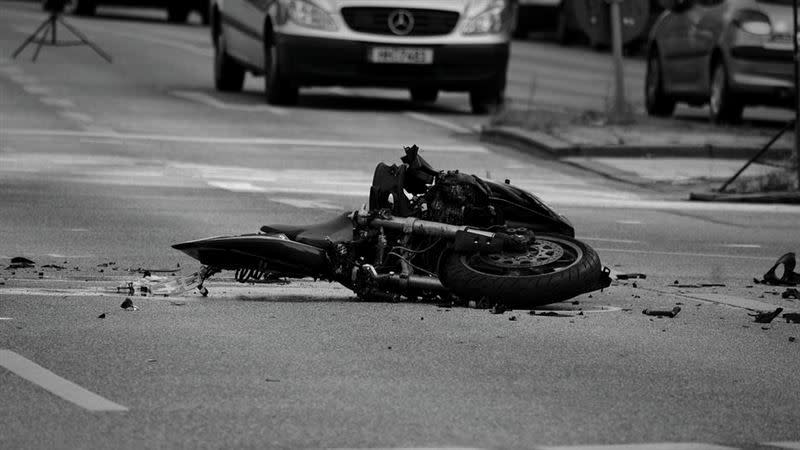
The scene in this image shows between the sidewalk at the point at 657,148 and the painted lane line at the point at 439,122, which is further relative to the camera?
the painted lane line at the point at 439,122

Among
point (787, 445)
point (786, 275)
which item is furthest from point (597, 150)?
point (787, 445)

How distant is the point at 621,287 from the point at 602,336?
1.84 meters

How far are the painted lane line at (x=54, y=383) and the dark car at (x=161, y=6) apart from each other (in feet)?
121

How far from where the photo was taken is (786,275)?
36.6 feet

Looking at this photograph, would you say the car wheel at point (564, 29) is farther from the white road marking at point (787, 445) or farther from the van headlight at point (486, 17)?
the white road marking at point (787, 445)

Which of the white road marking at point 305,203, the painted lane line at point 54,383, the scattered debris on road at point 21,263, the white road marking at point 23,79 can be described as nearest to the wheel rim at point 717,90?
the white road marking at point 23,79

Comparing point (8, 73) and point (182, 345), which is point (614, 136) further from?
point (182, 345)

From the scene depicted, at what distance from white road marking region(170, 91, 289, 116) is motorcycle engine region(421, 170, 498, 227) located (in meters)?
13.4

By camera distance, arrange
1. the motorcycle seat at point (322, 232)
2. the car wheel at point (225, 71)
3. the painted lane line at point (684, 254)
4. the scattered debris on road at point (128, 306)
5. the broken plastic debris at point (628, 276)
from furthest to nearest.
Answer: the car wheel at point (225, 71)
the painted lane line at point (684, 254)
the broken plastic debris at point (628, 276)
the motorcycle seat at point (322, 232)
the scattered debris on road at point (128, 306)

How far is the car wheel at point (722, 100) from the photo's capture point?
74.3 feet

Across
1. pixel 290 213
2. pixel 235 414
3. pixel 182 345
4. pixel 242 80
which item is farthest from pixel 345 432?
pixel 242 80

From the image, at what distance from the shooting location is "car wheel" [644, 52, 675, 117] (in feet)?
80.7

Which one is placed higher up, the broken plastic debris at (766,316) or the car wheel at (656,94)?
the broken plastic debris at (766,316)

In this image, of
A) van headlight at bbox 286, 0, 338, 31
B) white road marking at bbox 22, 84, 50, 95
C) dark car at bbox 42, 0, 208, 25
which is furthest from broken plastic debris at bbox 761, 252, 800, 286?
dark car at bbox 42, 0, 208, 25
